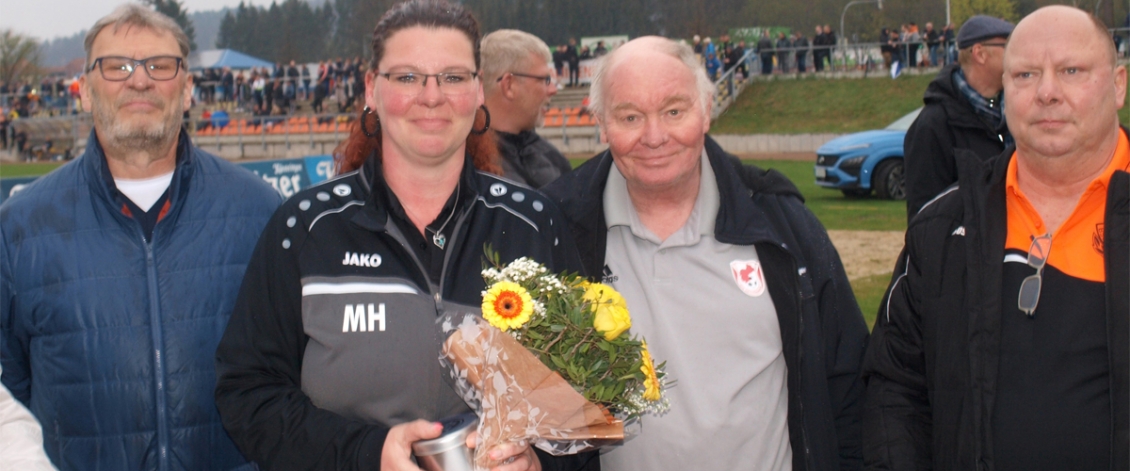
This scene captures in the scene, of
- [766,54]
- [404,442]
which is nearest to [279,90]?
[766,54]

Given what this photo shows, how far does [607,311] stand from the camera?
2301 mm

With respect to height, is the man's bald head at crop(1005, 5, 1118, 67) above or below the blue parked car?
above

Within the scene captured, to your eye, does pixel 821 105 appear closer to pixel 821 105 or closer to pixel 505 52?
pixel 821 105

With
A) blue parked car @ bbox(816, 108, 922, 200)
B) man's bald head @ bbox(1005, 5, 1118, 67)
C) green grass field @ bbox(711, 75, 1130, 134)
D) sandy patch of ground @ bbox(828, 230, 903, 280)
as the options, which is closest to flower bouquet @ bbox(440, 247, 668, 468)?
man's bald head @ bbox(1005, 5, 1118, 67)

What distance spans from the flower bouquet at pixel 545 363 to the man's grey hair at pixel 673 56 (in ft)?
2.69

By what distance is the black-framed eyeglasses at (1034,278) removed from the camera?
8.11ft

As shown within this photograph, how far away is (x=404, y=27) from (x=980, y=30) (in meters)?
4.53

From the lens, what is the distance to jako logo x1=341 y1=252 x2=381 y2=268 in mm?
2490

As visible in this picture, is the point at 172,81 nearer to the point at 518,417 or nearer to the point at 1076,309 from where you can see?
the point at 518,417

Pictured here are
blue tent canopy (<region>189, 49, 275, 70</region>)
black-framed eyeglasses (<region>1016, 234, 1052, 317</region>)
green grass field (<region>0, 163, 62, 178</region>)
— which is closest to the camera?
black-framed eyeglasses (<region>1016, 234, 1052, 317</region>)

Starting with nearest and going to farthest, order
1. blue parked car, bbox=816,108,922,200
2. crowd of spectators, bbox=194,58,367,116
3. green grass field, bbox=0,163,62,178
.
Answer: blue parked car, bbox=816,108,922,200, green grass field, bbox=0,163,62,178, crowd of spectators, bbox=194,58,367,116

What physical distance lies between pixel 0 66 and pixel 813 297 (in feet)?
218

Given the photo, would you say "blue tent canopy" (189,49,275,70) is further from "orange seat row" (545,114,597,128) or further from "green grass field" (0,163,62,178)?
"orange seat row" (545,114,597,128)

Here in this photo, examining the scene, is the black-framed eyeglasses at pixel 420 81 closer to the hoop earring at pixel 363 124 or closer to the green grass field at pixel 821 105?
the hoop earring at pixel 363 124
